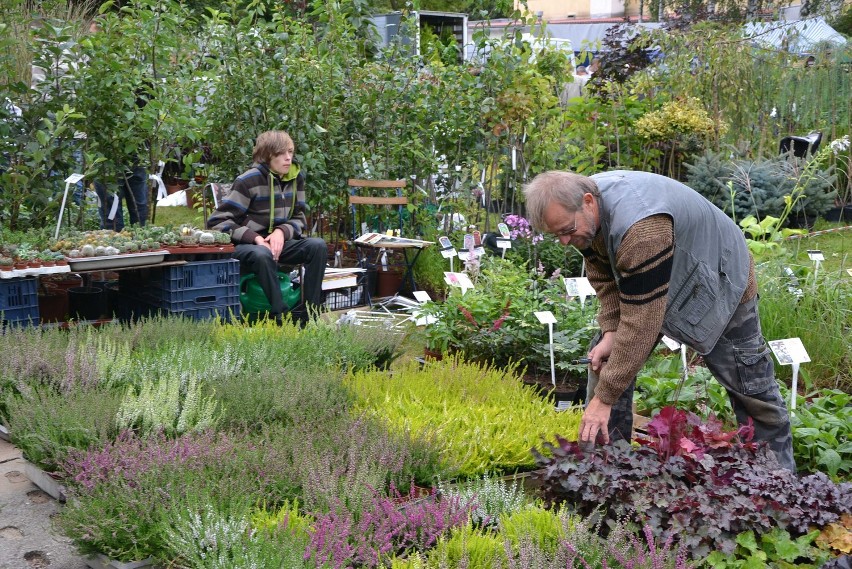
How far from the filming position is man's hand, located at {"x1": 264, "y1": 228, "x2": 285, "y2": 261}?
241 inches

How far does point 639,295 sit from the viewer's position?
9.49ft

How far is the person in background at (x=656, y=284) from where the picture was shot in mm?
2895

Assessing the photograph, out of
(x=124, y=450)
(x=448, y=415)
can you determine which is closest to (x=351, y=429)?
(x=448, y=415)

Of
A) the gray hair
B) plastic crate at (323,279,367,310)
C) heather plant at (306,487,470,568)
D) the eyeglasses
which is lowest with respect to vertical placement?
plastic crate at (323,279,367,310)

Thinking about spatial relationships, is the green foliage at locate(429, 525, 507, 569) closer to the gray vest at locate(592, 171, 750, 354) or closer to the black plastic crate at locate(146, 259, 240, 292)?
the gray vest at locate(592, 171, 750, 354)

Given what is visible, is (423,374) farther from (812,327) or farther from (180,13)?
(180,13)

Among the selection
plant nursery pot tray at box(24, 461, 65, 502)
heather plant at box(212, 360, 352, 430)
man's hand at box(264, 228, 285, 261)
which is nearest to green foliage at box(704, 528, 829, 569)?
heather plant at box(212, 360, 352, 430)

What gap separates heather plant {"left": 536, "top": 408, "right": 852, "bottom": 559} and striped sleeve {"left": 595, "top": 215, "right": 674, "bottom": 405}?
0.79 feet

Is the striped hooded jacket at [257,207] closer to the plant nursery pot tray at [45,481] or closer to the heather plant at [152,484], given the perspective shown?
the plant nursery pot tray at [45,481]

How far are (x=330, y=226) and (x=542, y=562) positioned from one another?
5.99 metres

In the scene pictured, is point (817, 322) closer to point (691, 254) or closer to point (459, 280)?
point (459, 280)

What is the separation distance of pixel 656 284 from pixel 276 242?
12.2ft

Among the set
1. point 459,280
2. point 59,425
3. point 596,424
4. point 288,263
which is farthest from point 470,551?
point 288,263

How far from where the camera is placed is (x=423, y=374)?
4203mm
